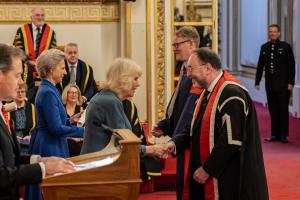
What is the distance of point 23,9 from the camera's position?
9.98 meters

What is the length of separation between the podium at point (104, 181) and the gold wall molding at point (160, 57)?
510 centimetres

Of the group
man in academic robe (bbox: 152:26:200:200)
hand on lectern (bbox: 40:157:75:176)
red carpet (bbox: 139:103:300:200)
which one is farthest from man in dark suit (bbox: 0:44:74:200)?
red carpet (bbox: 139:103:300:200)

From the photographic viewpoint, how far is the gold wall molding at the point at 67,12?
32.7 ft

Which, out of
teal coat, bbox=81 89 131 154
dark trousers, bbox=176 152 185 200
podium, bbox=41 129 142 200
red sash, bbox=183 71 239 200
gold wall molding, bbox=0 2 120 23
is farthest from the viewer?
gold wall molding, bbox=0 2 120 23

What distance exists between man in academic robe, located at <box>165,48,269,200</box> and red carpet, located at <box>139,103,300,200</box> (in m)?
2.83

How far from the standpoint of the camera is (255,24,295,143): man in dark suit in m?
10.7

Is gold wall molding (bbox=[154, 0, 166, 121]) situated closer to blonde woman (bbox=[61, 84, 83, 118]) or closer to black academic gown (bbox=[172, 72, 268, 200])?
blonde woman (bbox=[61, 84, 83, 118])

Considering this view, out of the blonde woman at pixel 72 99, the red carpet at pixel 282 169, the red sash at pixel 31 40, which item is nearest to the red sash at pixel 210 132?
the red carpet at pixel 282 169

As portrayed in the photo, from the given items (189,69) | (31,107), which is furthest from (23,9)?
(189,69)

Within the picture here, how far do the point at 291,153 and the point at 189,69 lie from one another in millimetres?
5484

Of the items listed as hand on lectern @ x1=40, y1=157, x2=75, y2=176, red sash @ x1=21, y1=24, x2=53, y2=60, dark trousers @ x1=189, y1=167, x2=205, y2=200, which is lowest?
dark trousers @ x1=189, y1=167, x2=205, y2=200

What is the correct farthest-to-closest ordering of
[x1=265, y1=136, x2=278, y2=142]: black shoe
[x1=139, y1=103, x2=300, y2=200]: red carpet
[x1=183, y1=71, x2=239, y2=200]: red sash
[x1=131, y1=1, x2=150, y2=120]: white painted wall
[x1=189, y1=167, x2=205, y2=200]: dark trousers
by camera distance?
[x1=265, y1=136, x2=278, y2=142]: black shoe
[x1=131, y1=1, x2=150, y2=120]: white painted wall
[x1=139, y1=103, x2=300, y2=200]: red carpet
[x1=189, y1=167, x2=205, y2=200]: dark trousers
[x1=183, y1=71, x2=239, y2=200]: red sash

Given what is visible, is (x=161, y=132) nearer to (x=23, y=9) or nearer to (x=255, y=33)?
(x=23, y=9)

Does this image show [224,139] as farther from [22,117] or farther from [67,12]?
[67,12]
